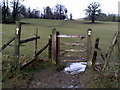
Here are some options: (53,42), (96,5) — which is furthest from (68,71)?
(96,5)

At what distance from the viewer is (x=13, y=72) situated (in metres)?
5.95

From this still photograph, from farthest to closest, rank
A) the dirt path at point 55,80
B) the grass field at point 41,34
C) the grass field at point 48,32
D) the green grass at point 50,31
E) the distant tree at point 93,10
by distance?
the distant tree at point 93,10 → the green grass at point 50,31 → the grass field at point 48,32 → the grass field at point 41,34 → the dirt path at point 55,80

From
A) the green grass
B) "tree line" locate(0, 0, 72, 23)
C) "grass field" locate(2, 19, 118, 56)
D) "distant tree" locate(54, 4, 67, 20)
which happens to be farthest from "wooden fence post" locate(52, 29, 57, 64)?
"distant tree" locate(54, 4, 67, 20)

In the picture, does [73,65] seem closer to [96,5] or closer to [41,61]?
[41,61]

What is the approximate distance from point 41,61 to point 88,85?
2732 millimetres

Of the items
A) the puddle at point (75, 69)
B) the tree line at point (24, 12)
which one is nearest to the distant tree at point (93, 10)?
the tree line at point (24, 12)

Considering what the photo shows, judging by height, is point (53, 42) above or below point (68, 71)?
above

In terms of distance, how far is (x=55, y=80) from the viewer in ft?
19.5

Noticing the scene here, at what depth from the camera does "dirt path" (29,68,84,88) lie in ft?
18.0

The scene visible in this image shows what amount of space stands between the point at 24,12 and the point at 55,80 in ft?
200

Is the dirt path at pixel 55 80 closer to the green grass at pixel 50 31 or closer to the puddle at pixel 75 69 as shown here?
the puddle at pixel 75 69

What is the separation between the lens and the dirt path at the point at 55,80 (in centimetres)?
548

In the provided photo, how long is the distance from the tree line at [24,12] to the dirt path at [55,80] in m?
48.2

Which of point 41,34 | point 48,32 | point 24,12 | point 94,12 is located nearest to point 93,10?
point 94,12
